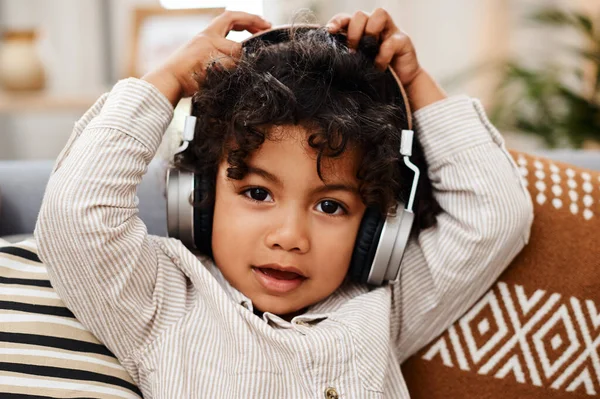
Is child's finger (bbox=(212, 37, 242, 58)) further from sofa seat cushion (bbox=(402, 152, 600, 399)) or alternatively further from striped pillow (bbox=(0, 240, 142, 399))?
sofa seat cushion (bbox=(402, 152, 600, 399))

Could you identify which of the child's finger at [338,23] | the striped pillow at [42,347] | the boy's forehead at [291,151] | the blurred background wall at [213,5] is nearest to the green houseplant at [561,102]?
the blurred background wall at [213,5]

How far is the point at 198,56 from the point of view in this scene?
987 millimetres

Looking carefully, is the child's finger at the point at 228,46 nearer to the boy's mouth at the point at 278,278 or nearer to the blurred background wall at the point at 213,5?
the boy's mouth at the point at 278,278

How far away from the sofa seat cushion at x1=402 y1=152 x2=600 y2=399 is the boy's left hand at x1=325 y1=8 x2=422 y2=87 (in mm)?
335

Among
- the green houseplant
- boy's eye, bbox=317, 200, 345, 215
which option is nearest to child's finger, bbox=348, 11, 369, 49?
boy's eye, bbox=317, 200, 345, 215

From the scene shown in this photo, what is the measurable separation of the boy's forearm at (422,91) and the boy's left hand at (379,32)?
4 cm

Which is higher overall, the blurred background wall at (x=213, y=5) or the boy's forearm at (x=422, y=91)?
the boy's forearm at (x=422, y=91)

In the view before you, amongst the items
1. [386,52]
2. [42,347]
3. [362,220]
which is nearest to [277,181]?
[362,220]

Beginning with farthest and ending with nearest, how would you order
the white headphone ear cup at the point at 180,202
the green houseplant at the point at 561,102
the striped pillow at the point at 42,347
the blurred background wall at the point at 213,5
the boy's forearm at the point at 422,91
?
the blurred background wall at the point at 213,5 < the green houseplant at the point at 561,102 < the boy's forearm at the point at 422,91 < the white headphone ear cup at the point at 180,202 < the striped pillow at the point at 42,347

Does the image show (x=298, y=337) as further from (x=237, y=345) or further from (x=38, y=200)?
(x=38, y=200)

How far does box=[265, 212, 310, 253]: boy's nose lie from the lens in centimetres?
88

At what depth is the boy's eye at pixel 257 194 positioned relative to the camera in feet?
3.04

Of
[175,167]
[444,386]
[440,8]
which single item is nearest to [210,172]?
[175,167]

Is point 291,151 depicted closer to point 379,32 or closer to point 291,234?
point 291,234
